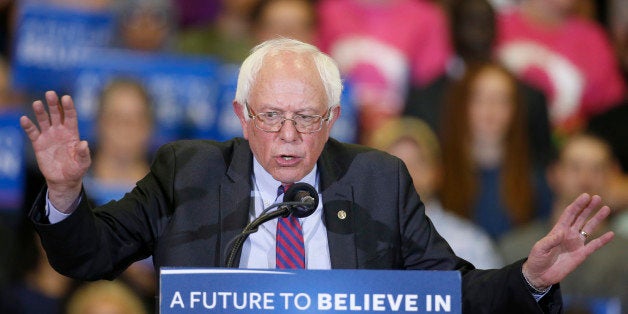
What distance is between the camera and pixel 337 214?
2.93 m

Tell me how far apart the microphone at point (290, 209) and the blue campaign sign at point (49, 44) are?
11.3 ft

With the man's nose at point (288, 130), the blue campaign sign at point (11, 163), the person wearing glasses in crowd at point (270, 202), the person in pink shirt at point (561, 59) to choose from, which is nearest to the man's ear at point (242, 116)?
the person wearing glasses in crowd at point (270, 202)

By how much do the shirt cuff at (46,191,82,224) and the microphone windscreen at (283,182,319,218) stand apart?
49 centimetres

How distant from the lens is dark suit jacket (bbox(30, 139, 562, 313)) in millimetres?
2781

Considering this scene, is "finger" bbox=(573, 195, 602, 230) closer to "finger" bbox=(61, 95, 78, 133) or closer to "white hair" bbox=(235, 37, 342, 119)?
"white hair" bbox=(235, 37, 342, 119)

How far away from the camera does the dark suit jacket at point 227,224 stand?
2781mm

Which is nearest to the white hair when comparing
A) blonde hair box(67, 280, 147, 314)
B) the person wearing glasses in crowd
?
the person wearing glasses in crowd

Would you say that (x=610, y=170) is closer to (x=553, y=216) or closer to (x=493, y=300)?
(x=553, y=216)

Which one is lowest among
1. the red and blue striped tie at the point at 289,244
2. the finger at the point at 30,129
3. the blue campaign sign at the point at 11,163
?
the blue campaign sign at the point at 11,163

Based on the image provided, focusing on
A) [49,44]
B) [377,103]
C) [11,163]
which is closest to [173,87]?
[49,44]

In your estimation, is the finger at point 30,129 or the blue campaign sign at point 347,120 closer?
the finger at point 30,129

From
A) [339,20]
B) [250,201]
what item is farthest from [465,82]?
[250,201]

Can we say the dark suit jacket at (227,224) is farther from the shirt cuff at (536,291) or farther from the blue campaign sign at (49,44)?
the blue campaign sign at (49,44)

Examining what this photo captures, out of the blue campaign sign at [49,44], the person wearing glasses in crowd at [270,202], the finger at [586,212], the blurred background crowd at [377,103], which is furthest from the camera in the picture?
the blue campaign sign at [49,44]
